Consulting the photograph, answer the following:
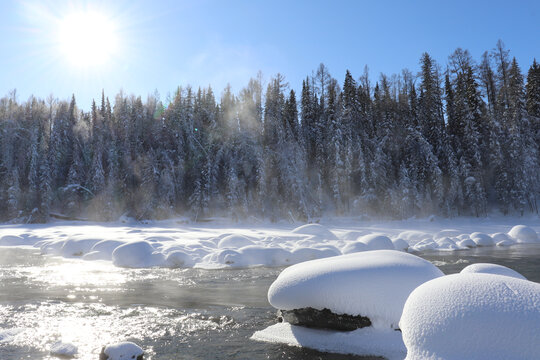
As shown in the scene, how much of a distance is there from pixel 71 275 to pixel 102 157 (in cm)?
3367

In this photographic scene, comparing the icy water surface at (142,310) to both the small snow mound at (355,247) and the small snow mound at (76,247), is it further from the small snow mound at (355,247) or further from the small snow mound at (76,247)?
the small snow mound at (355,247)

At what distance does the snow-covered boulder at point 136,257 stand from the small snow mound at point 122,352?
8.42 meters

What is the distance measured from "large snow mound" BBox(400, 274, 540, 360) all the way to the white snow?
134 inches

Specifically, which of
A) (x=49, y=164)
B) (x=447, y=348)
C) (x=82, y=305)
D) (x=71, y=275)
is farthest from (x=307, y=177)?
(x=447, y=348)

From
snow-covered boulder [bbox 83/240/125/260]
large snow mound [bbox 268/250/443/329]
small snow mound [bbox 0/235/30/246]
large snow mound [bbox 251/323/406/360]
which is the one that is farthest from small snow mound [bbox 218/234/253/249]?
small snow mound [bbox 0/235/30/246]

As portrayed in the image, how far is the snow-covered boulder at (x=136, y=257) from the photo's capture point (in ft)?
42.0

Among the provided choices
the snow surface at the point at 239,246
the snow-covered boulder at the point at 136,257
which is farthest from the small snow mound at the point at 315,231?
the snow-covered boulder at the point at 136,257

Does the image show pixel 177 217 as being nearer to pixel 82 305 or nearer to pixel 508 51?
pixel 82 305

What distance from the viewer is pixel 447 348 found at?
301 centimetres

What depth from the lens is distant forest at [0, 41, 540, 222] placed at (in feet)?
113

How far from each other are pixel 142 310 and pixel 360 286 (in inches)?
175

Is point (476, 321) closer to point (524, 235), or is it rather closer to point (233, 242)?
point (233, 242)

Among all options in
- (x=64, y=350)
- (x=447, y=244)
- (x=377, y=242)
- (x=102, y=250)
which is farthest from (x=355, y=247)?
(x=64, y=350)

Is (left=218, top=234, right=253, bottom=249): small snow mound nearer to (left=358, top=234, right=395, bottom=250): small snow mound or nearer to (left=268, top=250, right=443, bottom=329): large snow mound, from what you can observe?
(left=358, top=234, right=395, bottom=250): small snow mound
